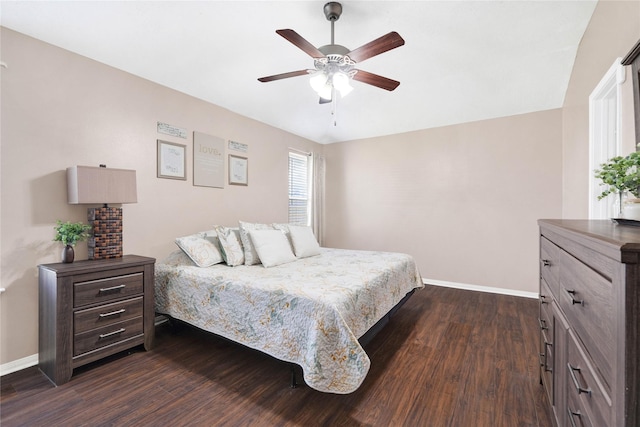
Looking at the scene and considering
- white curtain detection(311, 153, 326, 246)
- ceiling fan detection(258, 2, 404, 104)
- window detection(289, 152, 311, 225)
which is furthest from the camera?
white curtain detection(311, 153, 326, 246)

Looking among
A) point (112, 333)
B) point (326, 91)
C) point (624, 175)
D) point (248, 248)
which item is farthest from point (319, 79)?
point (112, 333)

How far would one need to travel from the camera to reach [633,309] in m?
0.60

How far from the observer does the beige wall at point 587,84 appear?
5.47 feet

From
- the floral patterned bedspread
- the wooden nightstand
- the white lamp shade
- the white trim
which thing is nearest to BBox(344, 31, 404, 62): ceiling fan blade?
the floral patterned bedspread

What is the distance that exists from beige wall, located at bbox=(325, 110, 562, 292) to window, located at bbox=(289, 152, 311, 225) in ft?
2.19

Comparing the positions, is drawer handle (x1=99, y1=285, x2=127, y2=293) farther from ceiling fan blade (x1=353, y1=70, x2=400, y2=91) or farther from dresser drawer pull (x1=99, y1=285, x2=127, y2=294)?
ceiling fan blade (x1=353, y1=70, x2=400, y2=91)

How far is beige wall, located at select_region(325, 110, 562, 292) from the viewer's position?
382 cm

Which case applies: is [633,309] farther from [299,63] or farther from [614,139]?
[299,63]

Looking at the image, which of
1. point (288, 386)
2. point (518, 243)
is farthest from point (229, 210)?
point (518, 243)

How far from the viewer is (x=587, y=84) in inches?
98.8

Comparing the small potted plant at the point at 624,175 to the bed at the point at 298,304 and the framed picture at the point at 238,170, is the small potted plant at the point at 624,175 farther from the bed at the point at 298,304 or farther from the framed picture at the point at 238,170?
the framed picture at the point at 238,170

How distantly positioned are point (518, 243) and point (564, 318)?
328 centimetres

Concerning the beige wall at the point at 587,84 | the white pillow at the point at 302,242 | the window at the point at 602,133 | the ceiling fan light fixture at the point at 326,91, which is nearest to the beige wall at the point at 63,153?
the white pillow at the point at 302,242

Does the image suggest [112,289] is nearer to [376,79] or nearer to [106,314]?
[106,314]
